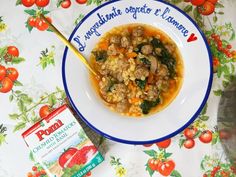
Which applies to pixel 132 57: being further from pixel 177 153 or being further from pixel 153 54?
pixel 177 153

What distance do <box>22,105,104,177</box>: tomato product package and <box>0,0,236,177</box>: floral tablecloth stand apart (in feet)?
0.22

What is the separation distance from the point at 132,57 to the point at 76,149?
0.42m

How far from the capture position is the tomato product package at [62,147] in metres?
1.44

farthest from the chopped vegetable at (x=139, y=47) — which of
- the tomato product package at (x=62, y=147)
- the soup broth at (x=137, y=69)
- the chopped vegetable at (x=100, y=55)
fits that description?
the tomato product package at (x=62, y=147)

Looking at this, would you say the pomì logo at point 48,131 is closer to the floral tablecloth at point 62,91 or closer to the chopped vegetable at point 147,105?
the floral tablecloth at point 62,91

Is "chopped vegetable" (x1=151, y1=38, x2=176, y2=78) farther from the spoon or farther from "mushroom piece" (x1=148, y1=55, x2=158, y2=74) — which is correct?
the spoon

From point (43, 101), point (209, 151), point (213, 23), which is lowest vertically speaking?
point (209, 151)

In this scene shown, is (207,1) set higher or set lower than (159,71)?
higher

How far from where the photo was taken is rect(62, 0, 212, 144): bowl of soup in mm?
1444

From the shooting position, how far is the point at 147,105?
151 cm

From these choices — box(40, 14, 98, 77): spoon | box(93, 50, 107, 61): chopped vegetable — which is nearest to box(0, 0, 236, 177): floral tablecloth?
box(40, 14, 98, 77): spoon

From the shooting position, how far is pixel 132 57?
155 centimetres

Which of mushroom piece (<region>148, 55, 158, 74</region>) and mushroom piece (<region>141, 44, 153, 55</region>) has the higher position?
mushroom piece (<region>141, 44, 153, 55</region>)

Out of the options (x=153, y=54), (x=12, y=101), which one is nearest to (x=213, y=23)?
(x=153, y=54)
